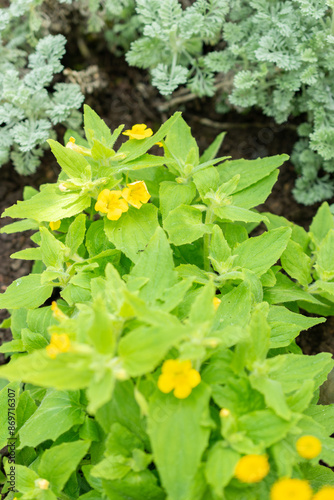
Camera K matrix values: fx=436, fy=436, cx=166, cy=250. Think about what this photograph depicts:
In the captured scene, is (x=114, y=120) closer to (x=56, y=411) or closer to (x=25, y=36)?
(x=25, y=36)

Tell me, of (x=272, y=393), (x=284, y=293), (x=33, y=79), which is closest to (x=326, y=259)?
(x=284, y=293)

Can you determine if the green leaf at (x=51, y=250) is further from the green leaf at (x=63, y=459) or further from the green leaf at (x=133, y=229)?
the green leaf at (x=63, y=459)

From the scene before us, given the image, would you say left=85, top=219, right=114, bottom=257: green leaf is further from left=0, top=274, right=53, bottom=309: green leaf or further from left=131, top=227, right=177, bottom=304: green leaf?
left=131, top=227, right=177, bottom=304: green leaf

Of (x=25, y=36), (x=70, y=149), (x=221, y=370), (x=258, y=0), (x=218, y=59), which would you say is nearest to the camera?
(x=221, y=370)

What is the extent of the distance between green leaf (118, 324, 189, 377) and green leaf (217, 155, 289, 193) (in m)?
1.12

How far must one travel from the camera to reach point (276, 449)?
138cm

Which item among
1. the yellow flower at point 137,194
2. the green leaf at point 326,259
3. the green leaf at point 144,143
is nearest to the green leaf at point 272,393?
the green leaf at point 326,259

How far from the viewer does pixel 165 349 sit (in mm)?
1214

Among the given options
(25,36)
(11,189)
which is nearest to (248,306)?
(11,189)

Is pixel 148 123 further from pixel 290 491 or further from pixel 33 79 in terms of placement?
→ pixel 290 491

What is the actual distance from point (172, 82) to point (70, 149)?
1.13 m

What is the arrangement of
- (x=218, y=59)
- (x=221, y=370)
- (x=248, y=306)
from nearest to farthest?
(x=221, y=370) → (x=248, y=306) → (x=218, y=59)

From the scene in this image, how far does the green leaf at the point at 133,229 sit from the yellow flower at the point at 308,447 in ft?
3.08

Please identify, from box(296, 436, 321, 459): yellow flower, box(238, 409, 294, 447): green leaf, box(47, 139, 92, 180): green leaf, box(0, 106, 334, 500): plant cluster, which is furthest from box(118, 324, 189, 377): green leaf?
box(47, 139, 92, 180): green leaf
